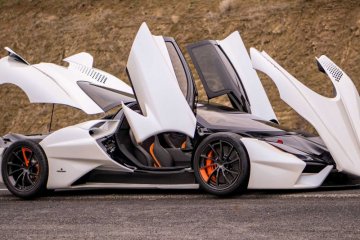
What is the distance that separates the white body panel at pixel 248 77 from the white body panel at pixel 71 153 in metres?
1.68

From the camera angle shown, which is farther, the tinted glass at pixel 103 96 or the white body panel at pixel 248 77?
the white body panel at pixel 248 77

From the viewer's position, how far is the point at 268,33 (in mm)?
24203

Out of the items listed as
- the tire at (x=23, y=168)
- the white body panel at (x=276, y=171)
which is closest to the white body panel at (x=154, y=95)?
the white body panel at (x=276, y=171)

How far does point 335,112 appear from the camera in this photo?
28.2ft

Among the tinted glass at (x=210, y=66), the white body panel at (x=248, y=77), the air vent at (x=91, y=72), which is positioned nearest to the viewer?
the tinted glass at (x=210, y=66)

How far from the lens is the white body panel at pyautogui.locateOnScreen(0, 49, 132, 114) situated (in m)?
9.82

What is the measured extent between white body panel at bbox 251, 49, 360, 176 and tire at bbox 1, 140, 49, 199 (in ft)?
8.98

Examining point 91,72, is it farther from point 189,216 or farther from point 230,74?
point 189,216

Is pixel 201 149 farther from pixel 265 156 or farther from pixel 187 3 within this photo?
pixel 187 3

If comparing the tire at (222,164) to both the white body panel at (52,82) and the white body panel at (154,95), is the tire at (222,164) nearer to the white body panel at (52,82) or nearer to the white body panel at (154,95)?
the white body panel at (154,95)

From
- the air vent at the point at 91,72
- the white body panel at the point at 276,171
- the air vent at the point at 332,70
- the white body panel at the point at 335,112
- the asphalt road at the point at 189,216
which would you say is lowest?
the asphalt road at the point at 189,216

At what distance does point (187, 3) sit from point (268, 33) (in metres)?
3.41

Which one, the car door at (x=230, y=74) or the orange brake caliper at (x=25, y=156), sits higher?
the car door at (x=230, y=74)

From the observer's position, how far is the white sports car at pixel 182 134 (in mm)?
8359
